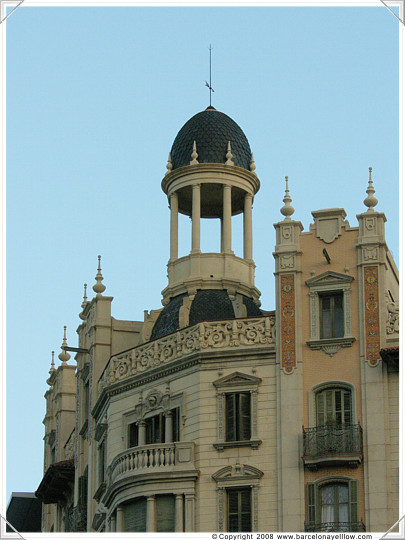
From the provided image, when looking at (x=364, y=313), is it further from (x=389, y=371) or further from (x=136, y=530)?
(x=136, y=530)

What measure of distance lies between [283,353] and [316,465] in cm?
457

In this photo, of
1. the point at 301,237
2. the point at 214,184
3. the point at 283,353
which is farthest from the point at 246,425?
the point at 214,184

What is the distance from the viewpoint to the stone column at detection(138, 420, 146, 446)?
67.0 metres

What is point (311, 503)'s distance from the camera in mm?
62750

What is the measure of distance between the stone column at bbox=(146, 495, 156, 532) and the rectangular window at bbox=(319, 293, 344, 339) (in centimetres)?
856

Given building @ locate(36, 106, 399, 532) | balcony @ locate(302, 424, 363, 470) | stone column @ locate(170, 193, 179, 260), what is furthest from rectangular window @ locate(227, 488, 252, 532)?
stone column @ locate(170, 193, 179, 260)

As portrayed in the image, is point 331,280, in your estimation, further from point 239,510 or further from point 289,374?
point 239,510

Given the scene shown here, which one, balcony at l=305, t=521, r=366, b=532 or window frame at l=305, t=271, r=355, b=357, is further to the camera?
window frame at l=305, t=271, r=355, b=357

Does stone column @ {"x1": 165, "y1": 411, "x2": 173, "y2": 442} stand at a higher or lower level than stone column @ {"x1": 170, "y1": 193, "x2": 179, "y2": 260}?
lower

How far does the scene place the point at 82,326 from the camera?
76812 millimetres

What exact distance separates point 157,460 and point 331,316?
26.9 ft

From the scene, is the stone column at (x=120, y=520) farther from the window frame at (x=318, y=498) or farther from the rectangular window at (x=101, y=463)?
the window frame at (x=318, y=498)

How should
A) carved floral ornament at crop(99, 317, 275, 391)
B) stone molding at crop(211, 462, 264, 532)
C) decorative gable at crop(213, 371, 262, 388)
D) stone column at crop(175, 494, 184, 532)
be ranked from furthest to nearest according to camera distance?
carved floral ornament at crop(99, 317, 275, 391)
decorative gable at crop(213, 371, 262, 388)
stone column at crop(175, 494, 184, 532)
stone molding at crop(211, 462, 264, 532)

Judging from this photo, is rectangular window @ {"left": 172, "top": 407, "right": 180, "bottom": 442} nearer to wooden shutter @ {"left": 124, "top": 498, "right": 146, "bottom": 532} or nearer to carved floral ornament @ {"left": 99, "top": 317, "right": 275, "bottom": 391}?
carved floral ornament @ {"left": 99, "top": 317, "right": 275, "bottom": 391}
